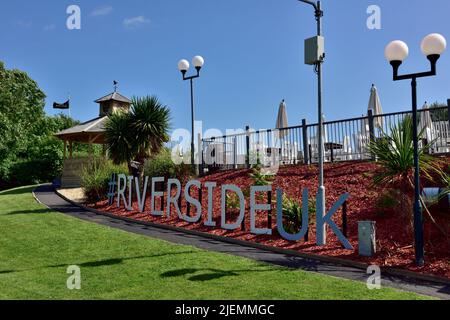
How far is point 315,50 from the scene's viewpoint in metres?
9.88

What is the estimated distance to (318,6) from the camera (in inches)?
395

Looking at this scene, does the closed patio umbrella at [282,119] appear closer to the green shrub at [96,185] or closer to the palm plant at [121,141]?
the palm plant at [121,141]

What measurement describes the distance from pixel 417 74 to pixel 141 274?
614 centimetres

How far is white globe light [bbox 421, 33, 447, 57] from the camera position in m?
7.98

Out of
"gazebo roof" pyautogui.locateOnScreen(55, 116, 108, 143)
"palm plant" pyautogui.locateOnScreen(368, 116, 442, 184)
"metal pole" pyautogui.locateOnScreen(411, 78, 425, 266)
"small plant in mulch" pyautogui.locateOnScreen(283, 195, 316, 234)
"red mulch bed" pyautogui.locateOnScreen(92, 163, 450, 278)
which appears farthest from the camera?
"gazebo roof" pyautogui.locateOnScreen(55, 116, 108, 143)

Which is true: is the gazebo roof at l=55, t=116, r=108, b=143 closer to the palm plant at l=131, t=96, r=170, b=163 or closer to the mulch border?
the palm plant at l=131, t=96, r=170, b=163

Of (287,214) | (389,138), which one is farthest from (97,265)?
(389,138)

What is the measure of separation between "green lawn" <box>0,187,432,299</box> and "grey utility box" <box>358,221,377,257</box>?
1.74 meters

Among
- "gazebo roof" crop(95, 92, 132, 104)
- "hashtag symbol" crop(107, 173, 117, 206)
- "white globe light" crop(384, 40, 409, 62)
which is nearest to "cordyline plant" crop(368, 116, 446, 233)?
"white globe light" crop(384, 40, 409, 62)

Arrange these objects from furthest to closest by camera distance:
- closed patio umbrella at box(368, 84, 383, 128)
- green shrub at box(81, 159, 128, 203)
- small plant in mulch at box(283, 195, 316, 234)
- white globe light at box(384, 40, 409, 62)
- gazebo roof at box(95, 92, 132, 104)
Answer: gazebo roof at box(95, 92, 132, 104), green shrub at box(81, 159, 128, 203), closed patio umbrella at box(368, 84, 383, 128), small plant in mulch at box(283, 195, 316, 234), white globe light at box(384, 40, 409, 62)

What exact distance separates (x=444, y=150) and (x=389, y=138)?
551 centimetres

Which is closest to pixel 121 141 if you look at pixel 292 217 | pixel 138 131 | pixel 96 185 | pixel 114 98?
pixel 138 131

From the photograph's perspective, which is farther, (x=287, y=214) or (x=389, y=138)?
(x=287, y=214)
